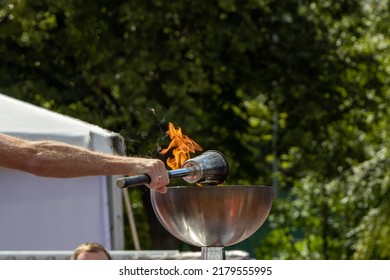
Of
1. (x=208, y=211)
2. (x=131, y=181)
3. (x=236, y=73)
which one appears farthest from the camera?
(x=236, y=73)

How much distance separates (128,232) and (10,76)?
6.41 m

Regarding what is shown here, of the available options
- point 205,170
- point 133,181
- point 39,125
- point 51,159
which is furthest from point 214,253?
point 39,125

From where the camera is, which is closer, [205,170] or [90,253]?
[205,170]

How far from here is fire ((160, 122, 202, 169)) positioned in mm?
3812

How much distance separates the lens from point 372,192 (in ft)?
59.2

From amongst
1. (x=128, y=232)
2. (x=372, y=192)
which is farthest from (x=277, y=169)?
(x=372, y=192)

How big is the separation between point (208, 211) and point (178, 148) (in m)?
0.49

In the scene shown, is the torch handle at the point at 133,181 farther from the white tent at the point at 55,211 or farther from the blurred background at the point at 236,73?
the blurred background at the point at 236,73

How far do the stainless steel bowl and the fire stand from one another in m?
0.37

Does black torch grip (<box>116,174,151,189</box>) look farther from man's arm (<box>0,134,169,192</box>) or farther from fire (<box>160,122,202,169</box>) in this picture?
fire (<box>160,122,202,169</box>)

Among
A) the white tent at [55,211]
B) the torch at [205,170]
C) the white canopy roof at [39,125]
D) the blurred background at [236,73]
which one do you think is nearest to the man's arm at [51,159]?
the torch at [205,170]

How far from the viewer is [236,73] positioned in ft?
58.5

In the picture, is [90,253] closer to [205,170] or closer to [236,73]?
[205,170]

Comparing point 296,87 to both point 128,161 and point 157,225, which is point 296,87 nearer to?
point 157,225
